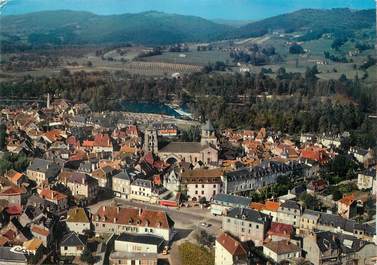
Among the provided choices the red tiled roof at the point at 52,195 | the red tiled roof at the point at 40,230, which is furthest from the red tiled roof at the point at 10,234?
the red tiled roof at the point at 52,195

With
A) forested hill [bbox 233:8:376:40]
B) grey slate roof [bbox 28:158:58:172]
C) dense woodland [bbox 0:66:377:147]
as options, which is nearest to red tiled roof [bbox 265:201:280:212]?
grey slate roof [bbox 28:158:58:172]

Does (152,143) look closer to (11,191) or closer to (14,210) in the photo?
(11,191)

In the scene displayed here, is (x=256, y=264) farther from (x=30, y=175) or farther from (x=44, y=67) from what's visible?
(x=44, y=67)

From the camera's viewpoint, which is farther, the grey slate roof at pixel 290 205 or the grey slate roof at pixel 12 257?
the grey slate roof at pixel 290 205

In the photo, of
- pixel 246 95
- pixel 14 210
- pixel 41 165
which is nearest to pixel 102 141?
pixel 41 165

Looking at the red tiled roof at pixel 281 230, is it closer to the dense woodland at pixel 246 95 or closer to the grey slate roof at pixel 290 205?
the grey slate roof at pixel 290 205

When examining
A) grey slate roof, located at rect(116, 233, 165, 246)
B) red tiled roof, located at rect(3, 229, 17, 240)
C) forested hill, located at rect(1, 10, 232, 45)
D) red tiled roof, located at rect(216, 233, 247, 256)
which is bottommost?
grey slate roof, located at rect(116, 233, 165, 246)

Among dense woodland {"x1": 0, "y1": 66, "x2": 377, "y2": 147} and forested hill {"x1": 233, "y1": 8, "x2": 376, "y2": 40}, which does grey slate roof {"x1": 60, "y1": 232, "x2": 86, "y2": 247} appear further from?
forested hill {"x1": 233, "y1": 8, "x2": 376, "y2": 40}
